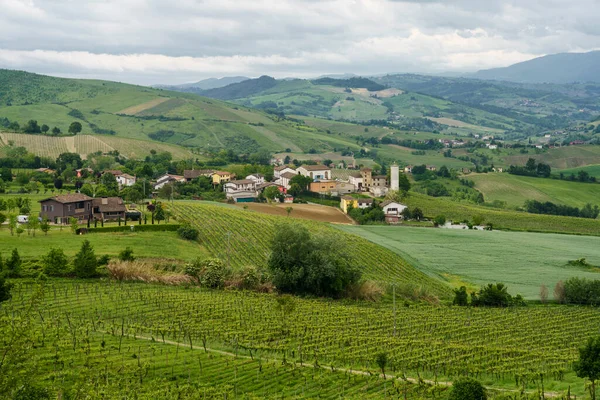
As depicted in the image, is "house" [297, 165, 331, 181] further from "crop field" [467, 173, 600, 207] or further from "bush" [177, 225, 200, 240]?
"bush" [177, 225, 200, 240]

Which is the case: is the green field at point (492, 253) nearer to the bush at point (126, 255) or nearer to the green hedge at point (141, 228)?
the green hedge at point (141, 228)

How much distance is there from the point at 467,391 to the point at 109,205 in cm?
5272

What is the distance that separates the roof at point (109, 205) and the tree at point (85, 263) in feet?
63.6

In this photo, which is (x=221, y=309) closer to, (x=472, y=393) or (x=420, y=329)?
(x=420, y=329)

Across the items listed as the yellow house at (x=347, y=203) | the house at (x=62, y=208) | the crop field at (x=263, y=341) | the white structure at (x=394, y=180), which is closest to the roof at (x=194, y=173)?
the yellow house at (x=347, y=203)

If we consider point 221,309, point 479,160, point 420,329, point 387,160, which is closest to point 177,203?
point 221,309

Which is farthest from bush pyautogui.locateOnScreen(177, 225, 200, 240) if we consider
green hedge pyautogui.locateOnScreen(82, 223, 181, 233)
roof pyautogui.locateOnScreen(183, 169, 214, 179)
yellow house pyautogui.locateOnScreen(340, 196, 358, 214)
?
roof pyautogui.locateOnScreen(183, 169, 214, 179)

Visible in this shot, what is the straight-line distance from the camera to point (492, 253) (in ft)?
241

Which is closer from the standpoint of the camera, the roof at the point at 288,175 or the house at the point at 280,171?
the roof at the point at 288,175

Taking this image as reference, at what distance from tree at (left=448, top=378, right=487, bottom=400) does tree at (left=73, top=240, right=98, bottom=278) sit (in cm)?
3278

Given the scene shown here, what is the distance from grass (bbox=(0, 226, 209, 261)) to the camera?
2090 inches

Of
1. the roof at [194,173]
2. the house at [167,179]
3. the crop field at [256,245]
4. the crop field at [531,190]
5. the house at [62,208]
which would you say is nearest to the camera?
the crop field at [256,245]

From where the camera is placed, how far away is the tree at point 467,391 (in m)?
23.2

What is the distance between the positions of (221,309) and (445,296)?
21.5 meters
